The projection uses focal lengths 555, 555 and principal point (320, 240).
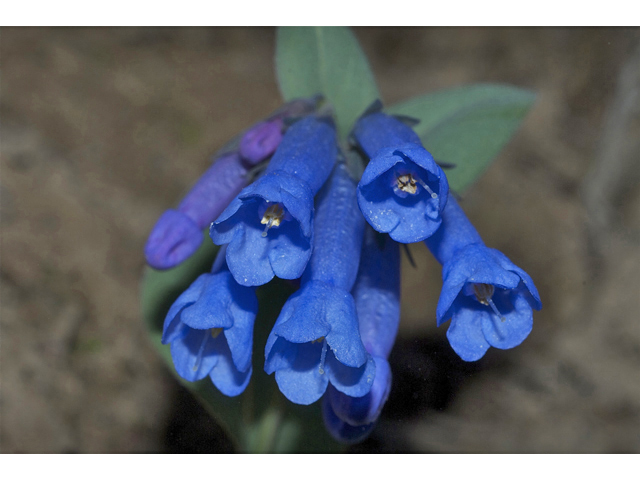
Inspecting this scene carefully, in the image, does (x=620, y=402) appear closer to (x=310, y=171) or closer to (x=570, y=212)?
(x=570, y=212)

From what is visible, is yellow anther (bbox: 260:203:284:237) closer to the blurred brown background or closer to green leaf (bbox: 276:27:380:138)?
green leaf (bbox: 276:27:380:138)

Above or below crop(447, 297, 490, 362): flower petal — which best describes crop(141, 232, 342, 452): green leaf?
below

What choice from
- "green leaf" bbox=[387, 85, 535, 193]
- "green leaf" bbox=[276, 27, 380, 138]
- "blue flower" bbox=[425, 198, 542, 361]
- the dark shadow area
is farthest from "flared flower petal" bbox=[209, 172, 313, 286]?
the dark shadow area

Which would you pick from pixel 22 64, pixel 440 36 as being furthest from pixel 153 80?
pixel 440 36

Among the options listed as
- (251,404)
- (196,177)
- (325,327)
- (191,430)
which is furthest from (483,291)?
(196,177)

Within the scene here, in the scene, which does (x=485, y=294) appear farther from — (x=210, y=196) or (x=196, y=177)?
(x=196, y=177)

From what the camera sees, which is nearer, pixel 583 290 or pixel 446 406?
A: pixel 446 406

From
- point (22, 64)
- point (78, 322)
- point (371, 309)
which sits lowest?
point (78, 322)
